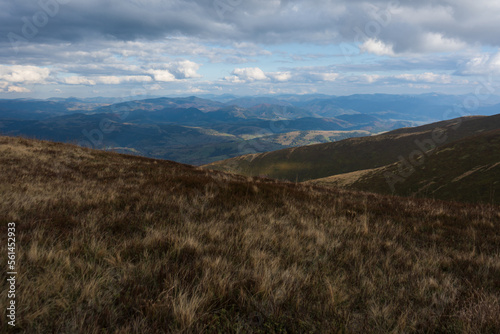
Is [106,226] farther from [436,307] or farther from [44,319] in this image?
[436,307]

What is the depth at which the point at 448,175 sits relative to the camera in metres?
59.0

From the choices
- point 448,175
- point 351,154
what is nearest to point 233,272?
point 448,175

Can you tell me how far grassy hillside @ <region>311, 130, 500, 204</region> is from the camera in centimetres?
4606

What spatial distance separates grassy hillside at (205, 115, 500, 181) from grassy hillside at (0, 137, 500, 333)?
125323mm

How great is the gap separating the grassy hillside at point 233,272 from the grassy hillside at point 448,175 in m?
47.9

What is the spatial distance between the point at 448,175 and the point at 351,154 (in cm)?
10526

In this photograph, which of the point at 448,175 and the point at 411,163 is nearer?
the point at 448,175

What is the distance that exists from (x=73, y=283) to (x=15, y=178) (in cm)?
832

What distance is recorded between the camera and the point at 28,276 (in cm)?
268

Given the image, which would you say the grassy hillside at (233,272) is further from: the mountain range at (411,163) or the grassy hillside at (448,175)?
the grassy hillside at (448,175)
